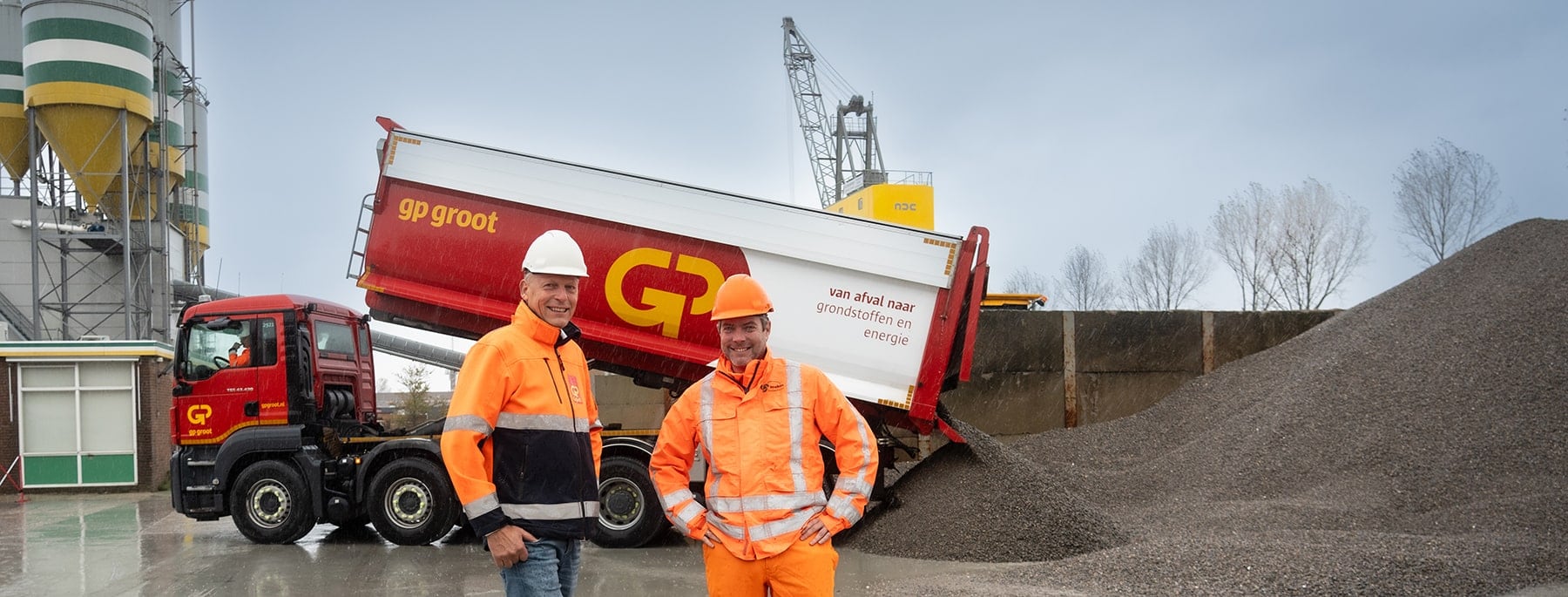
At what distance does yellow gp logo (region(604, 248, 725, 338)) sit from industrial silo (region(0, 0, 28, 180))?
26.3m

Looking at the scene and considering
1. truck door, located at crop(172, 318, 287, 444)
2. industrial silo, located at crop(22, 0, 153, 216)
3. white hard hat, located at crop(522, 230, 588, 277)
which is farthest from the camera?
industrial silo, located at crop(22, 0, 153, 216)

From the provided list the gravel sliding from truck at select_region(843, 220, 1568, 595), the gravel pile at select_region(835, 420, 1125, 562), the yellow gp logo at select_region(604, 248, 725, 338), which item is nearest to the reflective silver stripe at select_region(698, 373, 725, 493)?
the gravel sliding from truck at select_region(843, 220, 1568, 595)

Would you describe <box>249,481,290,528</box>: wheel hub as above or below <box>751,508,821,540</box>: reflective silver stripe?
below

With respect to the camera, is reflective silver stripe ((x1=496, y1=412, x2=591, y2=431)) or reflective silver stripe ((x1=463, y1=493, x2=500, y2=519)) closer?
reflective silver stripe ((x1=463, y1=493, x2=500, y2=519))

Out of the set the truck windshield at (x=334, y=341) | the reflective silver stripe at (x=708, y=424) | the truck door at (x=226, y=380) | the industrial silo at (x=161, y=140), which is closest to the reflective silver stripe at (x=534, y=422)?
the reflective silver stripe at (x=708, y=424)

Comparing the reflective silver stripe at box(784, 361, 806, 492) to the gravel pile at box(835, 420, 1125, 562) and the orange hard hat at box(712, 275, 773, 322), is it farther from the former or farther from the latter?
the gravel pile at box(835, 420, 1125, 562)

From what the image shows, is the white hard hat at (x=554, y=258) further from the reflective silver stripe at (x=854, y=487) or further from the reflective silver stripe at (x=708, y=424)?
the reflective silver stripe at (x=854, y=487)

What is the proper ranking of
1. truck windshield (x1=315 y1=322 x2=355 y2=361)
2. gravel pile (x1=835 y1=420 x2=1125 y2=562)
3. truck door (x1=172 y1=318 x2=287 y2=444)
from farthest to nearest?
1. truck windshield (x1=315 y1=322 x2=355 y2=361)
2. truck door (x1=172 y1=318 x2=287 y2=444)
3. gravel pile (x1=835 y1=420 x2=1125 y2=562)

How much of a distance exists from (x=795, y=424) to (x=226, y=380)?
8181 mm

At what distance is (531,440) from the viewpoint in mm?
3309

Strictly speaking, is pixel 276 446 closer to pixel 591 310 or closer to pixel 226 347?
pixel 226 347

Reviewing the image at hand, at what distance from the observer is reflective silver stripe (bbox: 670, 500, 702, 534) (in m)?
3.54

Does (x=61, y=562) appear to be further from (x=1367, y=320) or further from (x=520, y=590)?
(x=1367, y=320)

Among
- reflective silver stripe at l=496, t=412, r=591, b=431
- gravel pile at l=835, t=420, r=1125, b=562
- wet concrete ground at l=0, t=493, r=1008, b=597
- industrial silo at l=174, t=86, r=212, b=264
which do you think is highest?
industrial silo at l=174, t=86, r=212, b=264
